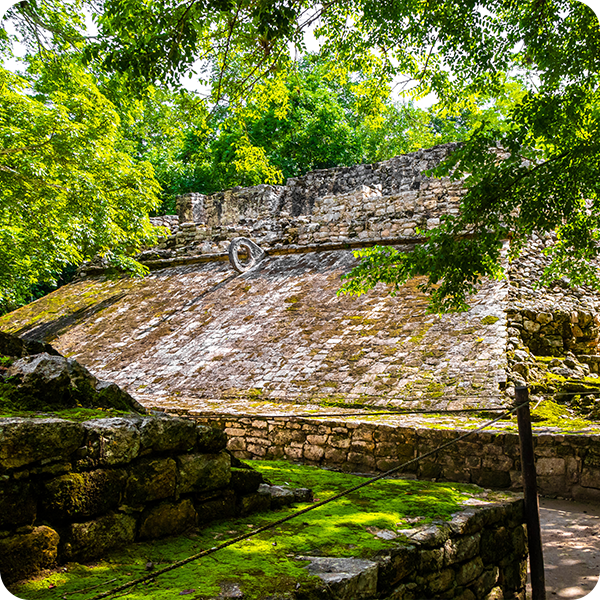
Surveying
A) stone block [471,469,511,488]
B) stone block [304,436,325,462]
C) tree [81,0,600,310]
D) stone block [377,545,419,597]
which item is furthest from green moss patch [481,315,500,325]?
stone block [377,545,419,597]

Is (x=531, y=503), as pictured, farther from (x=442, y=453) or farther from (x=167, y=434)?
(x=167, y=434)

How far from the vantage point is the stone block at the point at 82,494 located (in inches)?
84.4

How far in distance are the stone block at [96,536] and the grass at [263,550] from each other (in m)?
0.05

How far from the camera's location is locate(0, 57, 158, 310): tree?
8062mm

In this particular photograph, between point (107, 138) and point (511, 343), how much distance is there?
8.50 meters

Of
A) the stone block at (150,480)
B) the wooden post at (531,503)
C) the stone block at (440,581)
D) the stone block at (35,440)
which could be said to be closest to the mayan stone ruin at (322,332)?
the wooden post at (531,503)

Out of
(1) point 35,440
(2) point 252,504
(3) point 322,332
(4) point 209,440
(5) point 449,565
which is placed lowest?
(5) point 449,565

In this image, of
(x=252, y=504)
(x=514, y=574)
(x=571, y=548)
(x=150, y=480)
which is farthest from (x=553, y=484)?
(x=150, y=480)

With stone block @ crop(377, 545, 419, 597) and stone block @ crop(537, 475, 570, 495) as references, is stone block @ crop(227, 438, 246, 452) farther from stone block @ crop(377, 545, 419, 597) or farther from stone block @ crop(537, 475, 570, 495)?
stone block @ crop(377, 545, 419, 597)

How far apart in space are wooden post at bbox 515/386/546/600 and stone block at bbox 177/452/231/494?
2352 mm

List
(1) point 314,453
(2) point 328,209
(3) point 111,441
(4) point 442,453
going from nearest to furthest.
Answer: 1. (3) point 111,441
2. (4) point 442,453
3. (1) point 314,453
4. (2) point 328,209

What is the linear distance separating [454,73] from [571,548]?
5325 mm

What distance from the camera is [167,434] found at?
2607 mm

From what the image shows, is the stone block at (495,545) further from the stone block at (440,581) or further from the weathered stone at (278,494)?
the weathered stone at (278,494)
